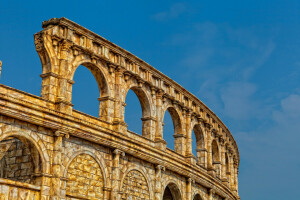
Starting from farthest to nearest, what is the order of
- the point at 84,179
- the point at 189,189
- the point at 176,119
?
the point at 176,119 → the point at 189,189 → the point at 84,179

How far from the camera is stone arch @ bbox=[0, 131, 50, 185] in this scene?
19.2m

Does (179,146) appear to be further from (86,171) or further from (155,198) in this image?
(86,171)

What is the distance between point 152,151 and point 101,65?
5.25 m

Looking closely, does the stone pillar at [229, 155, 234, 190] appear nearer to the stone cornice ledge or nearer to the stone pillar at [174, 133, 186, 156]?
the stone cornice ledge

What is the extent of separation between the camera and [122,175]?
75.8 ft

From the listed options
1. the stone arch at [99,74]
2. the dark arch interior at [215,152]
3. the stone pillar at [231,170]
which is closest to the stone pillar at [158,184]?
the stone arch at [99,74]

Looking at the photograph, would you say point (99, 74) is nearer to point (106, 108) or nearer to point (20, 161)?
point (106, 108)

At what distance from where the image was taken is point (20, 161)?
20.0 metres

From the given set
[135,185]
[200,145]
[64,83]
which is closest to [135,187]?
[135,185]

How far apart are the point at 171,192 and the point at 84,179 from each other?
803cm

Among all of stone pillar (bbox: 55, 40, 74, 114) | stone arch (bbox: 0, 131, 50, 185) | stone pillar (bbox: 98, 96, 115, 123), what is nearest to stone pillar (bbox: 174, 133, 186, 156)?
stone pillar (bbox: 98, 96, 115, 123)

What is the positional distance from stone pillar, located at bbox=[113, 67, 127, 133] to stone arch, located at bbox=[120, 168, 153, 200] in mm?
2144

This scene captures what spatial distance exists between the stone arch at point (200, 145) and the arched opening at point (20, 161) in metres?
14.4

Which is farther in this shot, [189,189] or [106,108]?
[189,189]
